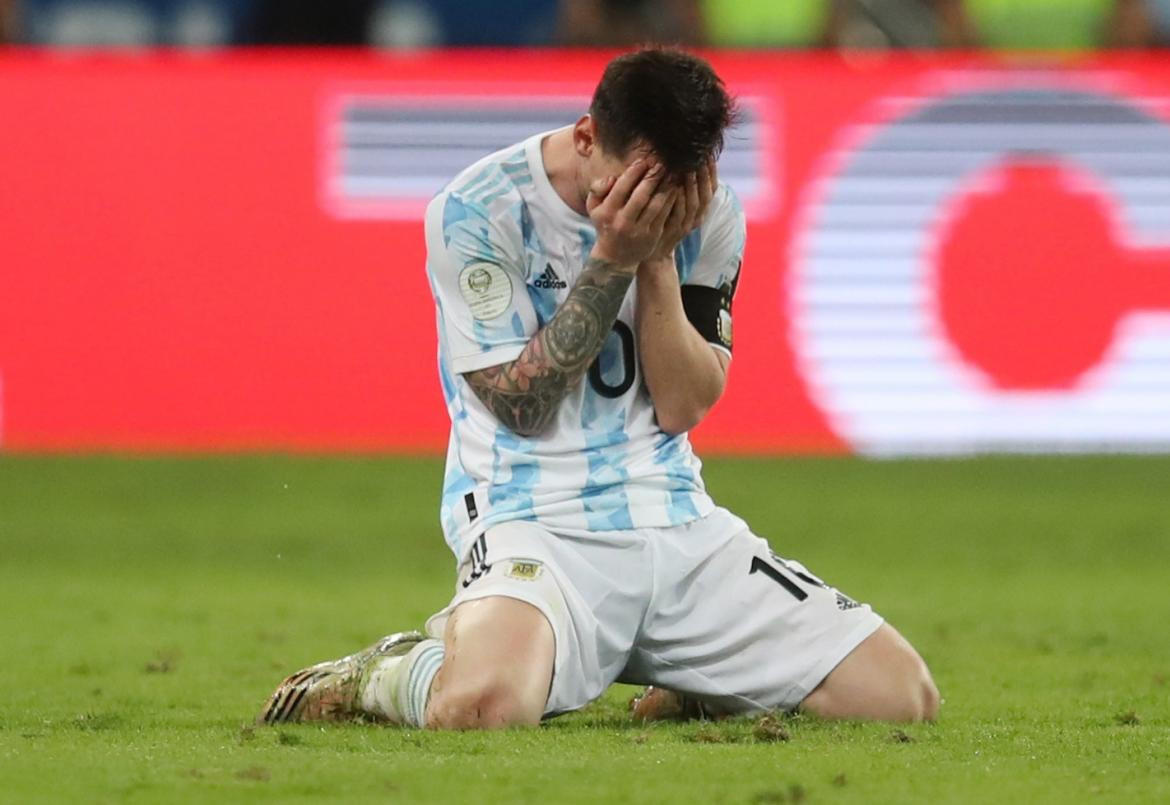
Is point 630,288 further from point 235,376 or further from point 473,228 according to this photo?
point 235,376

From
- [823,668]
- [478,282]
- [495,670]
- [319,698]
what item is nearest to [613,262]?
[478,282]

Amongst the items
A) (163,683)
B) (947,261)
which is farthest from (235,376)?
(163,683)

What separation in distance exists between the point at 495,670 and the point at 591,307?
33.7 inches

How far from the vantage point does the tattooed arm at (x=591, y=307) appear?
195 inches

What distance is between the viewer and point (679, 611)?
5.18 m

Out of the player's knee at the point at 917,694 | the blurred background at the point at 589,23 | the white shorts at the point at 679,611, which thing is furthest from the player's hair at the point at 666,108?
the blurred background at the point at 589,23

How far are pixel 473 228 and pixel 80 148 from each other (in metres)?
6.39

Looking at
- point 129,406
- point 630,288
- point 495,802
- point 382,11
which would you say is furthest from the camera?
point 382,11

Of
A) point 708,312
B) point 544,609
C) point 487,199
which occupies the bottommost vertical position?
point 544,609

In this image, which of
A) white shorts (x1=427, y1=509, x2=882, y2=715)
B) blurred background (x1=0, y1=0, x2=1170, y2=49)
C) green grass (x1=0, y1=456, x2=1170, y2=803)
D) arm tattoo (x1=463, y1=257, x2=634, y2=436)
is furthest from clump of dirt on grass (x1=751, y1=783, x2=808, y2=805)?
blurred background (x1=0, y1=0, x2=1170, y2=49)

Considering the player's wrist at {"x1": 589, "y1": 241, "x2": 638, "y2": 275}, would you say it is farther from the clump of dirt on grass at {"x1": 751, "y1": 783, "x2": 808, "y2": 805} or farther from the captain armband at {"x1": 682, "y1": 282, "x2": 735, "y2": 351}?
the clump of dirt on grass at {"x1": 751, "y1": 783, "x2": 808, "y2": 805}

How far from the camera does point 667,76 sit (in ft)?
16.1

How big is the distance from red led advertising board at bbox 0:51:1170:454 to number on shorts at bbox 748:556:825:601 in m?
5.66

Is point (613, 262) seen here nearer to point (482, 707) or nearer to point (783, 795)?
point (482, 707)
